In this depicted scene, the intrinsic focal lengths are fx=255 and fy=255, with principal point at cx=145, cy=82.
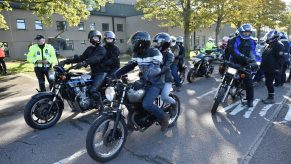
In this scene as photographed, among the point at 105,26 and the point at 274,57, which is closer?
the point at 274,57

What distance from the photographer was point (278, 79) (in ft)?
29.0

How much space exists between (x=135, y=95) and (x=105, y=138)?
2.66ft

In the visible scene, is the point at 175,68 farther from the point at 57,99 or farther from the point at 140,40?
the point at 140,40

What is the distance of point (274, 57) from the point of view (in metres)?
6.79

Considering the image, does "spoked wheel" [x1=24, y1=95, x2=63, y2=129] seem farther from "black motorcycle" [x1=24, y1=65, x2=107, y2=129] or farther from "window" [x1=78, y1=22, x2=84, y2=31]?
"window" [x1=78, y1=22, x2=84, y2=31]

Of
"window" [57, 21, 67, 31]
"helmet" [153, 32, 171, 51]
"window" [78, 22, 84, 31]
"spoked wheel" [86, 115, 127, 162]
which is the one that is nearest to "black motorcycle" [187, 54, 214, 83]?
"helmet" [153, 32, 171, 51]

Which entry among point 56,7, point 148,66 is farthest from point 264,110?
point 56,7

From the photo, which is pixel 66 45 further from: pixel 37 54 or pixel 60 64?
pixel 60 64

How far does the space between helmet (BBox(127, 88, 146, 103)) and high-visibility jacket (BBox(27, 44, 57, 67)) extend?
461 centimetres

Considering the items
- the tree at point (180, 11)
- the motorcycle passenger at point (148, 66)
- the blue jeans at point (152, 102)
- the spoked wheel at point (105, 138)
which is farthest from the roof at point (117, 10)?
the spoked wheel at point (105, 138)

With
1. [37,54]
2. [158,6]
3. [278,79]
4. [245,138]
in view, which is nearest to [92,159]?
[245,138]

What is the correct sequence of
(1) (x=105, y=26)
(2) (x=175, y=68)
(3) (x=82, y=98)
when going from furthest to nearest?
(1) (x=105, y=26) < (2) (x=175, y=68) < (3) (x=82, y=98)

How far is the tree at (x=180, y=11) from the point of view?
22.7 m

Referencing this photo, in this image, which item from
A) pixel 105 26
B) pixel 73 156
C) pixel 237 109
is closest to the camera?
pixel 73 156
